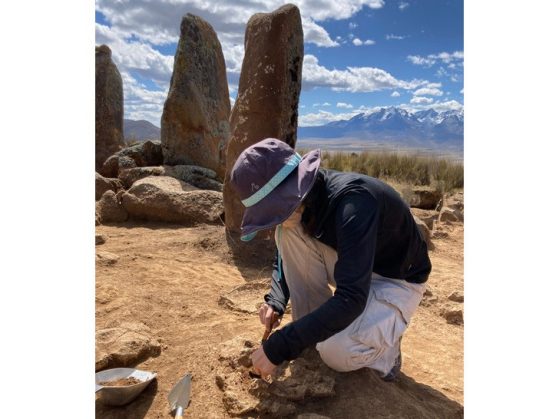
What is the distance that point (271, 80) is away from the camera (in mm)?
4801

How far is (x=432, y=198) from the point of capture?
796cm

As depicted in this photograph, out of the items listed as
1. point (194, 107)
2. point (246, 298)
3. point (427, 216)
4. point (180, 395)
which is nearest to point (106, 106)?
point (194, 107)

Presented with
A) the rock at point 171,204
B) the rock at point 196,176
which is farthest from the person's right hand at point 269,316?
the rock at point 196,176

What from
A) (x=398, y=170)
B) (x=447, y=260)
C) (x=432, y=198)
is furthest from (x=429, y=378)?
(x=398, y=170)

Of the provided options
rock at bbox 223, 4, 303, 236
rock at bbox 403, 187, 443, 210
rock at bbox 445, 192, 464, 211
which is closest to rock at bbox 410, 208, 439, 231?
rock at bbox 403, 187, 443, 210

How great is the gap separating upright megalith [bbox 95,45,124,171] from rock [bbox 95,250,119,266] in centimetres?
561

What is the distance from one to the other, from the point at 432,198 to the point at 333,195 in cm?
648

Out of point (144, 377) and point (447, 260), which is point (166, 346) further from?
point (447, 260)

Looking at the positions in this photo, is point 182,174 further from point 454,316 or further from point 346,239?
point 346,239

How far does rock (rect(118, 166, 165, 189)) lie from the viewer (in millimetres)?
7657

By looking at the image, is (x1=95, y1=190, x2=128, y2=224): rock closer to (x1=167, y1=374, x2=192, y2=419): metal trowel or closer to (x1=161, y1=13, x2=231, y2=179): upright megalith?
(x1=161, y1=13, x2=231, y2=179): upright megalith

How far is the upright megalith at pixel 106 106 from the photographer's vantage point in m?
9.72

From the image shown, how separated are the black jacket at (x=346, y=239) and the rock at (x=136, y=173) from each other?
6.02 meters

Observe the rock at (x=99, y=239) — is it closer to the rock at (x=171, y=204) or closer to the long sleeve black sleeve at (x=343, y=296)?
the rock at (x=171, y=204)
